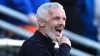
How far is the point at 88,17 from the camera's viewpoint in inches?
326

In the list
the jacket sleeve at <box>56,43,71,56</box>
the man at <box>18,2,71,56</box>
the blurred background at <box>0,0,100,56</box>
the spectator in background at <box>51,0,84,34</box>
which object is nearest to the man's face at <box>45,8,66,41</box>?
the man at <box>18,2,71,56</box>

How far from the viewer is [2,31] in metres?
7.49

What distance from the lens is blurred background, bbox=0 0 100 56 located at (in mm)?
7316

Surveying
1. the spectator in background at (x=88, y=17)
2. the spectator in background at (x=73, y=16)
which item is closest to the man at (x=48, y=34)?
the spectator in background at (x=73, y=16)

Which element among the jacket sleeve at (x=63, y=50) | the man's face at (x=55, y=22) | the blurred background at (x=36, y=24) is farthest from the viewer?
the blurred background at (x=36, y=24)

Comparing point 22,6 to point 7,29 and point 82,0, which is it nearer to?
point 7,29

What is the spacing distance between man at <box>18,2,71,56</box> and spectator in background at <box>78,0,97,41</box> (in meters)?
3.29

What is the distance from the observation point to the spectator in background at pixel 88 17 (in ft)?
27.0

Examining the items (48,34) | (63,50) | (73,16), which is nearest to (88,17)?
(73,16)

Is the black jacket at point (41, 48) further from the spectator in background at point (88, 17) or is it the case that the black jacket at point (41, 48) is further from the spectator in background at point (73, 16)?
the spectator in background at point (88, 17)

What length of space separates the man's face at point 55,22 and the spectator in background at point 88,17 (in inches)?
130

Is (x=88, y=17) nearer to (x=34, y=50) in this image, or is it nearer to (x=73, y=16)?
(x=73, y=16)

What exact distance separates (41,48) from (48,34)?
0.21 m

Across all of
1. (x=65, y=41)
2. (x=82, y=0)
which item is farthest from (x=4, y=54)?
(x=65, y=41)
